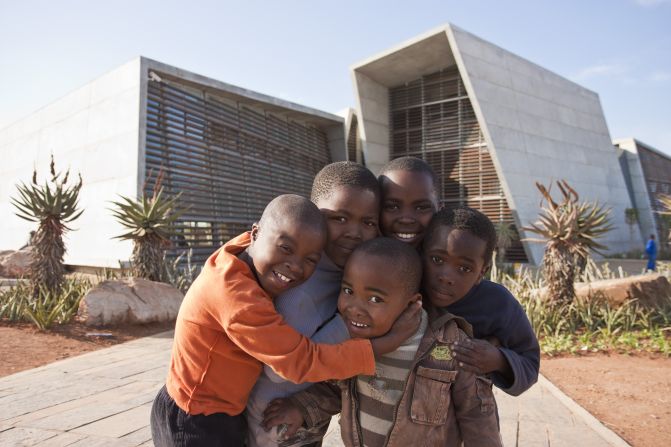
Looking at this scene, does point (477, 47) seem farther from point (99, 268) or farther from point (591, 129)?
point (99, 268)

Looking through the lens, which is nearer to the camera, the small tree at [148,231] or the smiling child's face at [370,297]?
the smiling child's face at [370,297]

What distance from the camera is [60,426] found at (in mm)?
3264

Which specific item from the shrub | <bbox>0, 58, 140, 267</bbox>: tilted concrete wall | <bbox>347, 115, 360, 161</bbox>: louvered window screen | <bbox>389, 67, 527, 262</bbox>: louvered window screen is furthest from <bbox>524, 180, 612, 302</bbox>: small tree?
<bbox>347, 115, 360, 161</bbox>: louvered window screen

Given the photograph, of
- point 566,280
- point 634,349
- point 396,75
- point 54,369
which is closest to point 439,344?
point 54,369

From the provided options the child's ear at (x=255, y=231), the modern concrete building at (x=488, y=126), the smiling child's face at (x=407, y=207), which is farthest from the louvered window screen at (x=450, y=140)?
the child's ear at (x=255, y=231)

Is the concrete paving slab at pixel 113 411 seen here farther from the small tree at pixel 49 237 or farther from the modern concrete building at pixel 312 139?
the modern concrete building at pixel 312 139

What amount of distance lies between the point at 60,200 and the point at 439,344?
770 centimetres

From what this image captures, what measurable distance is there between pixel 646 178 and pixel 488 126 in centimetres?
1357

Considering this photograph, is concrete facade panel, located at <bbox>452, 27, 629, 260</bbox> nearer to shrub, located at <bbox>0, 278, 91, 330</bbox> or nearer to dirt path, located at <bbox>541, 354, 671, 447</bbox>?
dirt path, located at <bbox>541, 354, 671, 447</bbox>

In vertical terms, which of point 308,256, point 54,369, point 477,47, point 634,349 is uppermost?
point 477,47

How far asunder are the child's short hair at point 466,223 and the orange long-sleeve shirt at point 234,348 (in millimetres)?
517

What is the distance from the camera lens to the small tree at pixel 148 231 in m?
7.77

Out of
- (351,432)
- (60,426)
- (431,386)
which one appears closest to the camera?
(431,386)

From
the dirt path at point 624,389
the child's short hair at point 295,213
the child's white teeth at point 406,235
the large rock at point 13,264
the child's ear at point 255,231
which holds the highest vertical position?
the large rock at point 13,264
